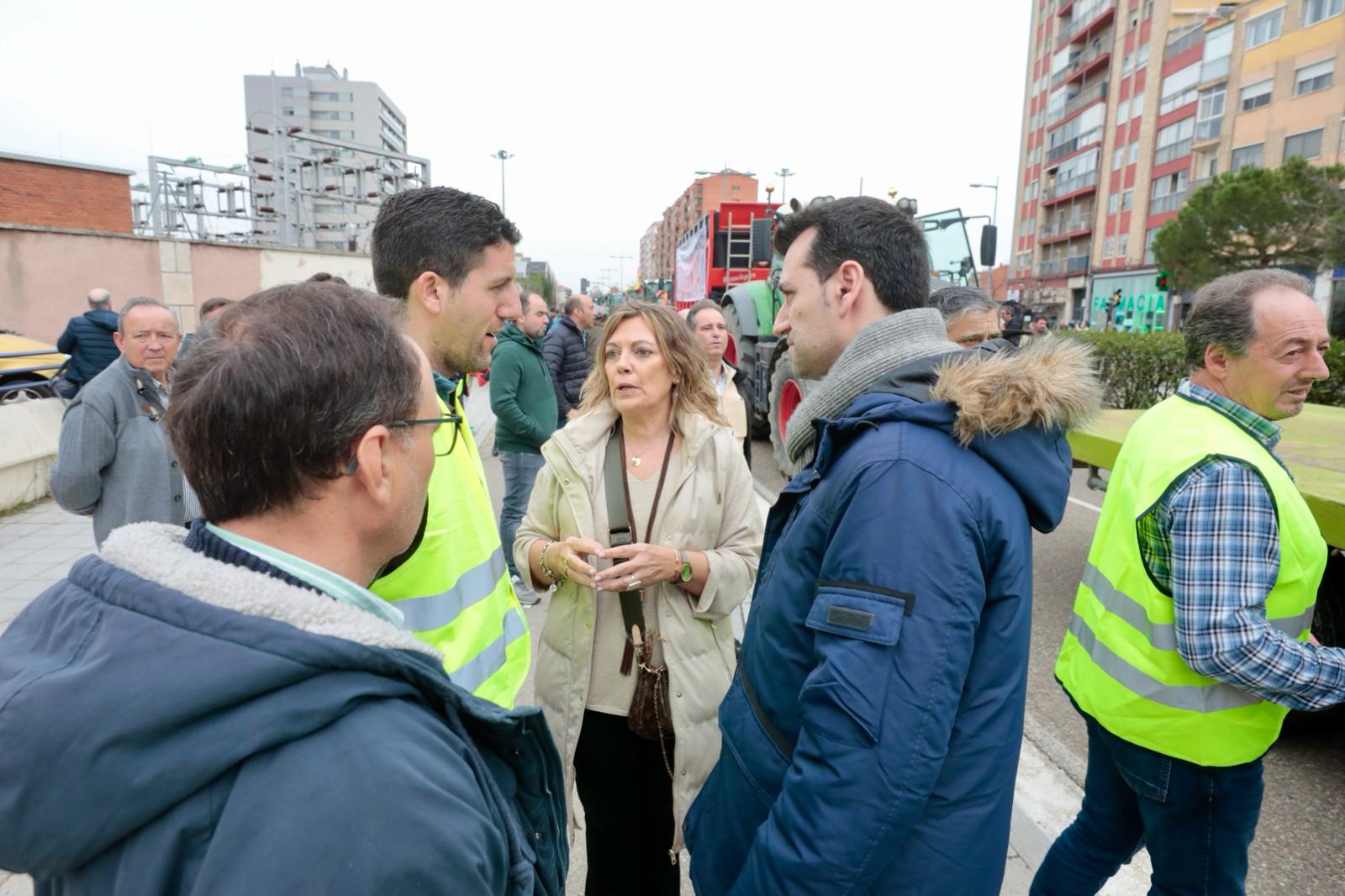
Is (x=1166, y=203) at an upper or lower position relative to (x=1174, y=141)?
lower

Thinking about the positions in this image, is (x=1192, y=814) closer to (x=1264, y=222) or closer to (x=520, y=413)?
(x=520, y=413)

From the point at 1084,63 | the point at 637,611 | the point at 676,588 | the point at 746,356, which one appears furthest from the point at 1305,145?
the point at 637,611

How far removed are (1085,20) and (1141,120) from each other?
1027cm

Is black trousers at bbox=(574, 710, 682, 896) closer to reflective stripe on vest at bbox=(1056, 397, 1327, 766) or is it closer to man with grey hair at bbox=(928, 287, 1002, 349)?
reflective stripe on vest at bbox=(1056, 397, 1327, 766)

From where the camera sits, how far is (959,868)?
4.48 feet

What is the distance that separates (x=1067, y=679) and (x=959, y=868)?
3.90 feet

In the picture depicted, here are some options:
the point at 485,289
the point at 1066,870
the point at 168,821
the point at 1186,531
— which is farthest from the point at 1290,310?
the point at 168,821

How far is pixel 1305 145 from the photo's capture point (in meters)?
31.2

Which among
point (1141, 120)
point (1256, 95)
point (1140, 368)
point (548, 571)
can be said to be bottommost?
point (548, 571)

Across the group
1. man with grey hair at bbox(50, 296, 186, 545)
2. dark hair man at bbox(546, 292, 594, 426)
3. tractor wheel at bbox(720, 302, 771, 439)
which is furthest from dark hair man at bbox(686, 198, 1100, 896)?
tractor wheel at bbox(720, 302, 771, 439)

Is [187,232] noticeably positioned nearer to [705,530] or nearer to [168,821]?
[705,530]

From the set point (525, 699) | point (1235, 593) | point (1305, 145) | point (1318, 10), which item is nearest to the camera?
point (1235, 593)

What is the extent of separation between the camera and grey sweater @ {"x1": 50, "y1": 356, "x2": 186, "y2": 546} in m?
3.22

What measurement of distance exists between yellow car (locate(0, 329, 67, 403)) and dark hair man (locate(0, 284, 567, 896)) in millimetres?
10905
